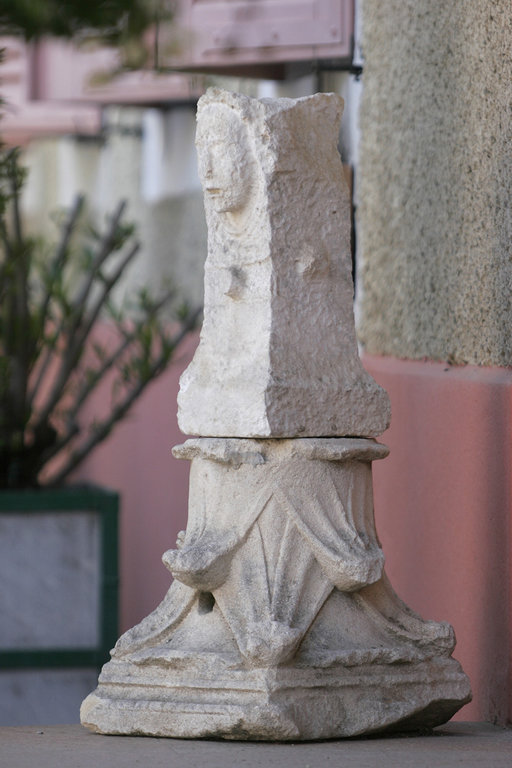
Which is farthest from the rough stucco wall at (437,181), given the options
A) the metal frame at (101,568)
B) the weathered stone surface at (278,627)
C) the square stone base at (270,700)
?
the metal frame at (101,568)

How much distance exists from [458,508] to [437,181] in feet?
Result: 3.20

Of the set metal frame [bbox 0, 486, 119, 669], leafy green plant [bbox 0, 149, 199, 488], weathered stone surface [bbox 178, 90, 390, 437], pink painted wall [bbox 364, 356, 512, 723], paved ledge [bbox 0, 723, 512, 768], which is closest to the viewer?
paved ledge [bbox 0, 723, 512, 768]

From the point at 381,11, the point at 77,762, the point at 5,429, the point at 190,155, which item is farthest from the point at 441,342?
the point at 190,155

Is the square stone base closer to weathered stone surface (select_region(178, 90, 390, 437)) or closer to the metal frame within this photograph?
weathered stone surface (select_region(178, 90, 390, 437))

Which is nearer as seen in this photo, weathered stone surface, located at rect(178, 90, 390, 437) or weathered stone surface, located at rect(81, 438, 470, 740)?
weathered stone surface, located at rect(81, 438, 470, 740)

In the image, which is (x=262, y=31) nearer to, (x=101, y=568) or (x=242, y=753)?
(x=101, y=568)

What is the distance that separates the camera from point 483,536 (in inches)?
148

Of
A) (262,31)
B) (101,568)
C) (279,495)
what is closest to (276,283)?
(279,495)

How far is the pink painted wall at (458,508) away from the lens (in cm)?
366

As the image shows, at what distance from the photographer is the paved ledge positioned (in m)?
2.92

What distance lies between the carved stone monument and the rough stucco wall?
0.56 m

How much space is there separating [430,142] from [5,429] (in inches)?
111

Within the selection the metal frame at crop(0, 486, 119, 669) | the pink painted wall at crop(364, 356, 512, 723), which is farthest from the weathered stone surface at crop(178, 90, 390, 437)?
the metal frame at crop(0, 486, 119, 669)

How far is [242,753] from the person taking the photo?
9.83 ft
